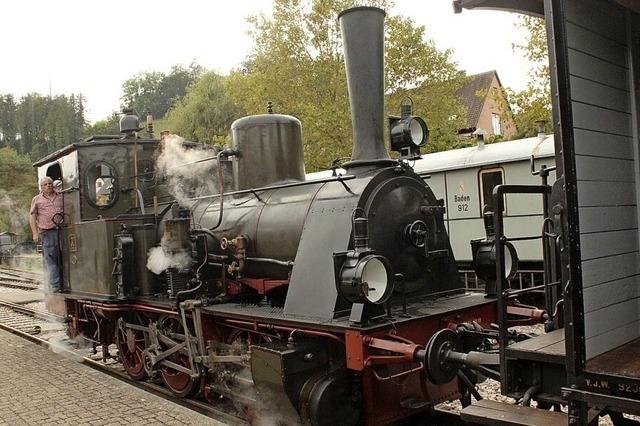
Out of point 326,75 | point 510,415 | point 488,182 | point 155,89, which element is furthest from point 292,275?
point 155,89

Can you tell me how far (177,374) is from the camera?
6.20 metres

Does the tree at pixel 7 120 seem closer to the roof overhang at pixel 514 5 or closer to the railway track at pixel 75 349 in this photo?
the railway track at pixel 75 349

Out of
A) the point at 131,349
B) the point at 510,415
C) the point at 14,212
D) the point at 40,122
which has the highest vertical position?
the point at 40,122

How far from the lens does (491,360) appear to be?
3.47 m

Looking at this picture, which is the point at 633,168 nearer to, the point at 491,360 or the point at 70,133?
the point at 491,360

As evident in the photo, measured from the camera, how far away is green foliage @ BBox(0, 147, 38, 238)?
33.8 m

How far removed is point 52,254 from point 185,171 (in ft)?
8.51

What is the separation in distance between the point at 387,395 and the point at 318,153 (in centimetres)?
Result: 1291

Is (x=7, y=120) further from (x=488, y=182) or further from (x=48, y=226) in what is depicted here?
(x=488, y=182)

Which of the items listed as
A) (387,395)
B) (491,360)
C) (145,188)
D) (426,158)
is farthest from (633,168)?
(426,158)

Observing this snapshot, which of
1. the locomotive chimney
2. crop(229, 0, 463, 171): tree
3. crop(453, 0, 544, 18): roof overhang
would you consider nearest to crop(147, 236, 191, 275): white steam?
the locomotive chimney

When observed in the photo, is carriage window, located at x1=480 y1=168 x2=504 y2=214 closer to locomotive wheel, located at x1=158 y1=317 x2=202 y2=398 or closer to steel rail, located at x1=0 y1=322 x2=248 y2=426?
locomotive wheel, located at x1=158 y1=317 x2=202 y2=398

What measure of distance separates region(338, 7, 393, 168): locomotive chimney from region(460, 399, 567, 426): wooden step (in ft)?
7.99

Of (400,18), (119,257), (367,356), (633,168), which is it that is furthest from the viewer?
(400,18)
